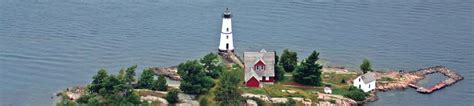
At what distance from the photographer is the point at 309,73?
2894 inches

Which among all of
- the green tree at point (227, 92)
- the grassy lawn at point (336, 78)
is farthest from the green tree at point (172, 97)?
the grassy lawn at point (336, 78)

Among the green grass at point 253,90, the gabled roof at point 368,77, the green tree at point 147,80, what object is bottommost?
the green grass at point 253,90

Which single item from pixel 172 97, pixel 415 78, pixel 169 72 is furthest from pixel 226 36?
pixel 415 78

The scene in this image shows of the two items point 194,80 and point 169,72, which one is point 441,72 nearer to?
point 169,72

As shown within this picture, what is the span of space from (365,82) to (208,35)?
2269cm

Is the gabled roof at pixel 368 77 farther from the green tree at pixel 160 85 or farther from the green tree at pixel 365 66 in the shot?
the green tree at pixel 160 85

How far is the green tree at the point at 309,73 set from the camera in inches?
2879

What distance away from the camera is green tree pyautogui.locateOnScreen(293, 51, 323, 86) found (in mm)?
73125

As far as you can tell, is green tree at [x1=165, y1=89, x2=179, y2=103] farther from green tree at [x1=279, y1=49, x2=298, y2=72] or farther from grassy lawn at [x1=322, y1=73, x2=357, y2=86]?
grassy lawn at [x1=322, y1=73, x2=357, y2=86]

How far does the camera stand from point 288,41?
90750mm

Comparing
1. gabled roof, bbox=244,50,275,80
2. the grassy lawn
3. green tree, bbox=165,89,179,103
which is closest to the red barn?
gabled roof, bbox=244,50,275,80

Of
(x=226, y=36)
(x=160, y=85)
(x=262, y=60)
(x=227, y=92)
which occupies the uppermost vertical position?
(x=226, y=36)

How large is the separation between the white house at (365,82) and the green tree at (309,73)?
337cm

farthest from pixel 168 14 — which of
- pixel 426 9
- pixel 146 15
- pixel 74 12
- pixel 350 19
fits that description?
pixel 426 9
